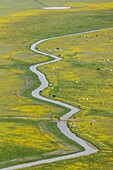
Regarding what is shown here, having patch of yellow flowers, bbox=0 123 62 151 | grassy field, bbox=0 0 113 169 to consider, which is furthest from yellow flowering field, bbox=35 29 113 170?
patch of yellow flowers, bbox=0 123 62 151

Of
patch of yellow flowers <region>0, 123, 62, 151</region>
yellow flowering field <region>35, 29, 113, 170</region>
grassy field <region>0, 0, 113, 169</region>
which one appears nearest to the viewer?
grassy field <region>0, 0, 113, 169</region>

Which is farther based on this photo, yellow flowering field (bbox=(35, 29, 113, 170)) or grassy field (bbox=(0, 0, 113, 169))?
yellow flowering field (bbox=(35, 29, 113, 170))

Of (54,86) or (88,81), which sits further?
(88,81)

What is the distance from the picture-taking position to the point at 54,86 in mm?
80312

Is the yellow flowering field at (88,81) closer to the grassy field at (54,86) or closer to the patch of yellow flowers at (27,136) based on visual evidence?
the grassy field at (54,86)

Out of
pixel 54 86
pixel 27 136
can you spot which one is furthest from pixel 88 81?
pixel 27 136

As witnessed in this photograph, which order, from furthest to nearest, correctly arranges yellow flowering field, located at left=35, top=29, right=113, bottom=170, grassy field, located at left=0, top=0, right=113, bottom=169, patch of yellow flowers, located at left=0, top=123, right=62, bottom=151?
yellow flowering field, located at left=35, top=29, right=113, bottom=170 → patch of yellow flowers, located at left=0, top=123, right=62, bottom=151 → grassy field, located at left=0, top=0, right=113, bottom=169

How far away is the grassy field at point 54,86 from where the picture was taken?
53.6 m

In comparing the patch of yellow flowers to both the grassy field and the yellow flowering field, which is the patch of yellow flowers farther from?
the yellow flowering field

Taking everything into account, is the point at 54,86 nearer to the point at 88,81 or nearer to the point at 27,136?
the point at 88,81

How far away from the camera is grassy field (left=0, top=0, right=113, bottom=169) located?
2110 inches

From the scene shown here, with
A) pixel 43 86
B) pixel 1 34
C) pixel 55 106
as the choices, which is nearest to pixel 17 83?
pixel 43 86

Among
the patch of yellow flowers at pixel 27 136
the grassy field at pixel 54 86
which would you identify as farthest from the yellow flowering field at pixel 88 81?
the patch of yellow flowers at pixel 27 136

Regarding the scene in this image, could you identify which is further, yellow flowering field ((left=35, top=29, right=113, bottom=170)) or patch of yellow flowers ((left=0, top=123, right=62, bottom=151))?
yellow flowering field ((left=35, top=29, right=113, bottom=170))
